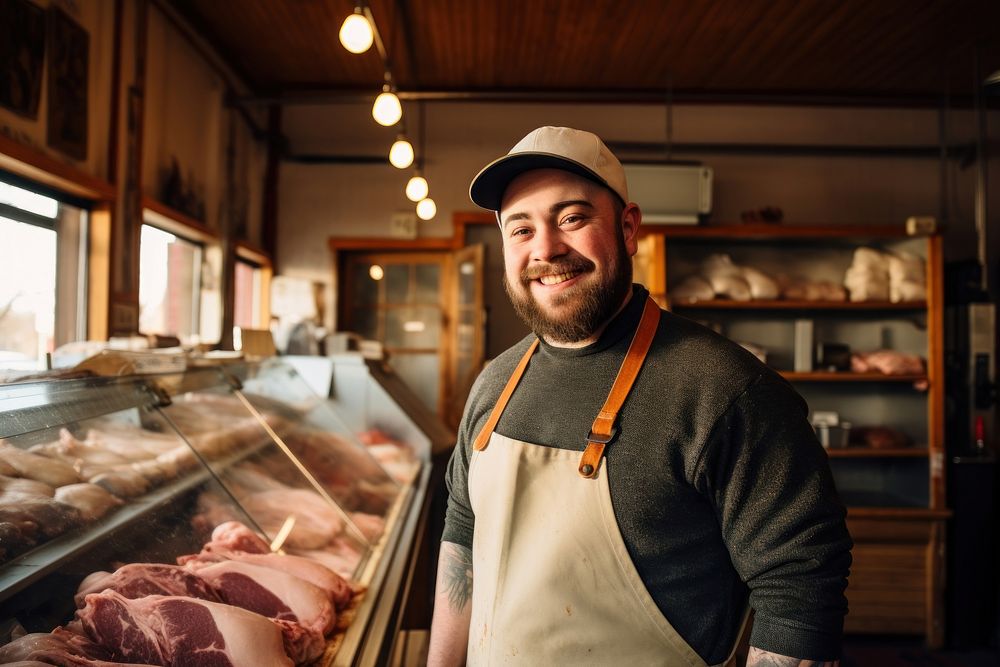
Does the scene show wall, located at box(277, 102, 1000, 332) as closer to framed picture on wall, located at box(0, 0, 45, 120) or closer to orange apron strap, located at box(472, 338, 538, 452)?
framed picture on wall, located at box(0, 0, 45, 120)

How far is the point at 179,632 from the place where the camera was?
1194 millimetres

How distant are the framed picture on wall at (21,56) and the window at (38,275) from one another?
0.36 meters

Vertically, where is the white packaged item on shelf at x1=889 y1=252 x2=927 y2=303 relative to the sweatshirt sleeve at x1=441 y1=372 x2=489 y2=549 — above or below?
above

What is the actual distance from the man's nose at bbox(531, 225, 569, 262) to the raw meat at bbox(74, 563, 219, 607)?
0.91m

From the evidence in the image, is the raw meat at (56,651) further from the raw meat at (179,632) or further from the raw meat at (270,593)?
the raw meat at (270,593)

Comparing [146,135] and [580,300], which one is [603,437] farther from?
[146,135]

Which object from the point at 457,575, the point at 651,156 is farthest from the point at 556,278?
the point at 651,156

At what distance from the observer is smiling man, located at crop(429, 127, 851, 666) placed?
108 centimetres

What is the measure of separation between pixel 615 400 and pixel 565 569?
305 mm

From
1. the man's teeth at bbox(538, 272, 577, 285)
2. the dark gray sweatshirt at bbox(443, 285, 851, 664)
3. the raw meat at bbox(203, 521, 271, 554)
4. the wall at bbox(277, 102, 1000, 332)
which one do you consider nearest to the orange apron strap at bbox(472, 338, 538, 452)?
the dark gray sweatshirt at bbox(443, 285, 851, 664)

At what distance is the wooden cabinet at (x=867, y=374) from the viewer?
4285 millimetres

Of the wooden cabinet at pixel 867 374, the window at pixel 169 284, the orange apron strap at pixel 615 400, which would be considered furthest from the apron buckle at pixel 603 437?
the window at pixel 169 284

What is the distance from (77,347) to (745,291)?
380 centimetres

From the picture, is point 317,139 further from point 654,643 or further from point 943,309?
point 654,643
